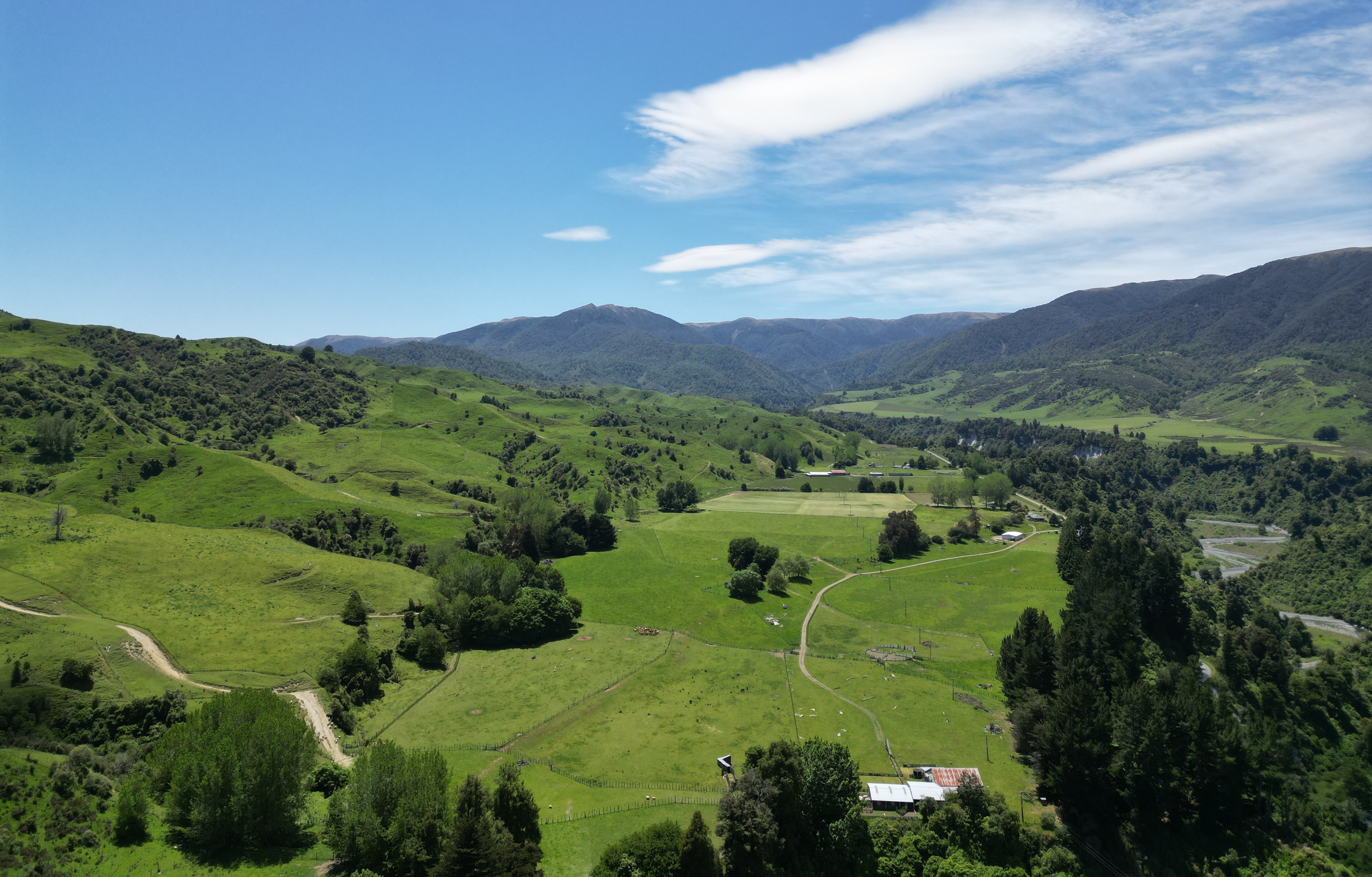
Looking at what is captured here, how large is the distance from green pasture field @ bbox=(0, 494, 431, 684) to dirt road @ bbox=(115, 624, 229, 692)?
75cm

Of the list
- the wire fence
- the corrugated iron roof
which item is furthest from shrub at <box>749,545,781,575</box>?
the wire fence

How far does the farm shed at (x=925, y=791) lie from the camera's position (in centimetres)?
5938

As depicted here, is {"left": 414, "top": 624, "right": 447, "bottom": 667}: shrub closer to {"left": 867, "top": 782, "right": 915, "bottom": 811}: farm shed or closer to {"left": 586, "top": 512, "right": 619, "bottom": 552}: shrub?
{"left": 867, "top": 782, "right": 915, "bottom": 811}: farm shed

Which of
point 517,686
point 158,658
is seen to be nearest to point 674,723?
point 517,686

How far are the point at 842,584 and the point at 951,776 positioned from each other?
65.5 meters

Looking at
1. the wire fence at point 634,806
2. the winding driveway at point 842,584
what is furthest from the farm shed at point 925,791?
the wire fence at point 634,806

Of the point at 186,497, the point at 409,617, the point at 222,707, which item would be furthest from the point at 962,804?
the point at 186,497

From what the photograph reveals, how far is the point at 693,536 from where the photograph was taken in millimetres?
163875

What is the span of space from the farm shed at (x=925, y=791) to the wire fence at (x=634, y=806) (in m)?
18.2

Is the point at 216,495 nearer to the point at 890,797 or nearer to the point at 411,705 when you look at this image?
the point at 411,705

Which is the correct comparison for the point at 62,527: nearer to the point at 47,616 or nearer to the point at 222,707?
the point at 47,616

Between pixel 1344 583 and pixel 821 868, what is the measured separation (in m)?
143

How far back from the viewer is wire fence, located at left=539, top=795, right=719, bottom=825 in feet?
182

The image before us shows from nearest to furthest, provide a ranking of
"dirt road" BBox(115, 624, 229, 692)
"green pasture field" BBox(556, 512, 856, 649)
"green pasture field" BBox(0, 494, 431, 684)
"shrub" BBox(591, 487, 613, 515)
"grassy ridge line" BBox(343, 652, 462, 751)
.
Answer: "grassy ridge line" BBox(343, 652, 462, 751) → "dirt road" BBox(115, 624, 229, 692) → "green pasture field" BBox(0, 494, 431, 684) → "green pasture field" BBox(556, 512, 856, 649) → "shrub" BBox(591, 487, 613, 515)
